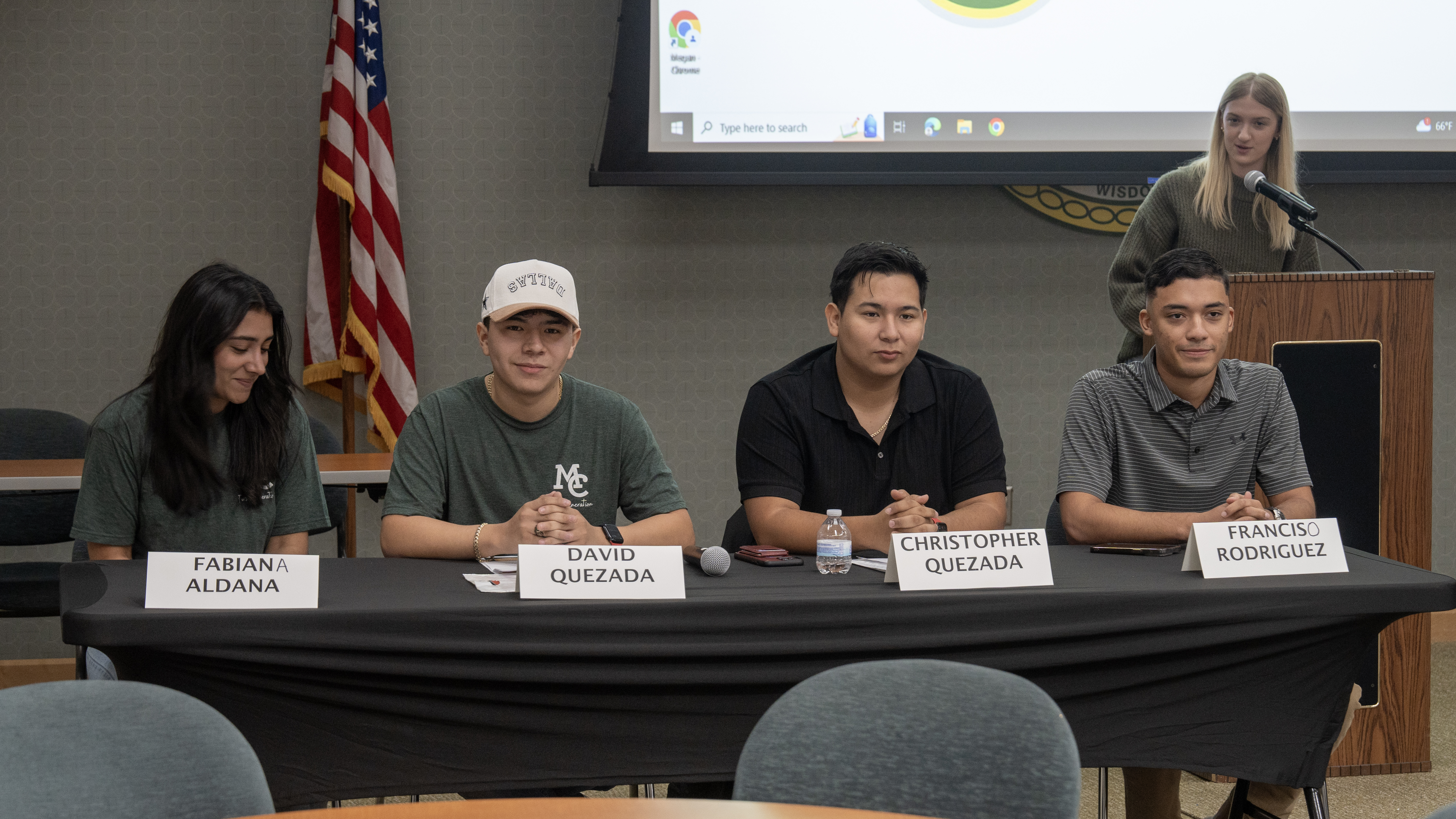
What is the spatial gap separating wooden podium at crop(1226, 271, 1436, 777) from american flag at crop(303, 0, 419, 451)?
254cm

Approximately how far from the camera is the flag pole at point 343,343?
3.85 metres

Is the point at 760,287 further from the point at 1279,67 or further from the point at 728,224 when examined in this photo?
the point at 1279,67

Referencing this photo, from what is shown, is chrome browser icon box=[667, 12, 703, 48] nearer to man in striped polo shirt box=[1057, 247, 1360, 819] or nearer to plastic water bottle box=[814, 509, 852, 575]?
man in striped polo shirt box=[1057, 247, 1360, 819]

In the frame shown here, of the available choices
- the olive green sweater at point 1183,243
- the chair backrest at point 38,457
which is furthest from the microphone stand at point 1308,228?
the chair backrest at point 38,457

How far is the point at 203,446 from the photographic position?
213cm

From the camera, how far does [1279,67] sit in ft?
12.8

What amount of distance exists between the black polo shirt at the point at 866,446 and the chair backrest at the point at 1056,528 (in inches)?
11.7

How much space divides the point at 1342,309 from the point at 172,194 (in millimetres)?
3513

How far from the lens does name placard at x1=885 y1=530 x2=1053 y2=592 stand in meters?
1.74

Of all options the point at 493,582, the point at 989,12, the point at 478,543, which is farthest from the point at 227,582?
the point at 989,12

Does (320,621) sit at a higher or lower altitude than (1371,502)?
lower

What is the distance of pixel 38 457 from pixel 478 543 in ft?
7.05

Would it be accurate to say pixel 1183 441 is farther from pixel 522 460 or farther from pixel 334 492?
pixel 334 492

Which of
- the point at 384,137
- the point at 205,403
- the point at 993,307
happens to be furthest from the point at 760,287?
the point at 205,403
